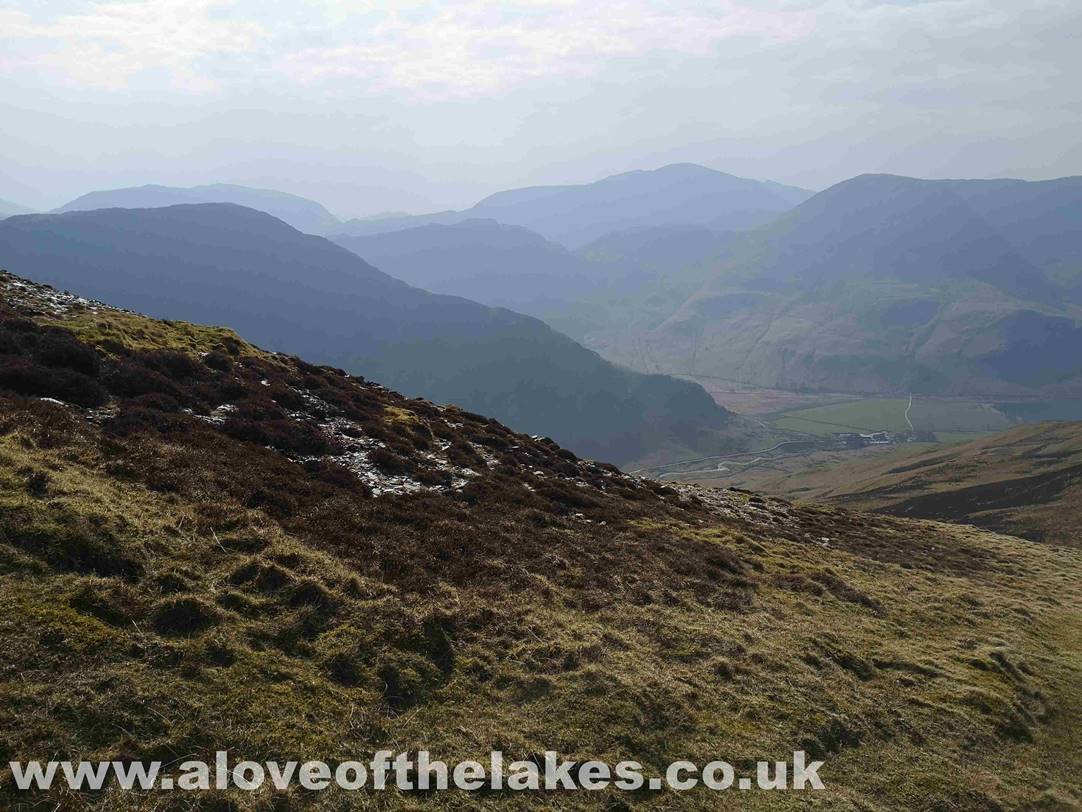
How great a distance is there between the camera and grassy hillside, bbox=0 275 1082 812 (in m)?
12.1

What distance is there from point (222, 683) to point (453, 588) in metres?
8.38

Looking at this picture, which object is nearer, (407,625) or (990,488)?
(407,625)

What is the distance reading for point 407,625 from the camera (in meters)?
16.6

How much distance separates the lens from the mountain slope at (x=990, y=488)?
9569 cm

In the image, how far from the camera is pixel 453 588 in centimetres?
1994

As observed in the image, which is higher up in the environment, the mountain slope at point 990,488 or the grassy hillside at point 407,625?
the grassy hillside at point 407,625

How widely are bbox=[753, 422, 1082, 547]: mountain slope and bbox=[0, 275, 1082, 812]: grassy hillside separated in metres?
76.9

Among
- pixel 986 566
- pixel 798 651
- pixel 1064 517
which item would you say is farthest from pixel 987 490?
pixel 798 651

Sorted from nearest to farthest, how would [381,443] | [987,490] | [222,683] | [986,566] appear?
[222,683] → [381,443] → [986,566] → [987,490]

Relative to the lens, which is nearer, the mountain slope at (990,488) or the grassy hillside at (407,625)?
the grassy hillside at (407,625)

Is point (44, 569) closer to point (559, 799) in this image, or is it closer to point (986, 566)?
point (559, 799)

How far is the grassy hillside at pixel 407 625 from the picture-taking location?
478 inches

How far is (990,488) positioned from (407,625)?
149118 millimetres

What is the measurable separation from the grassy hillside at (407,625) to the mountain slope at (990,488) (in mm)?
76923
